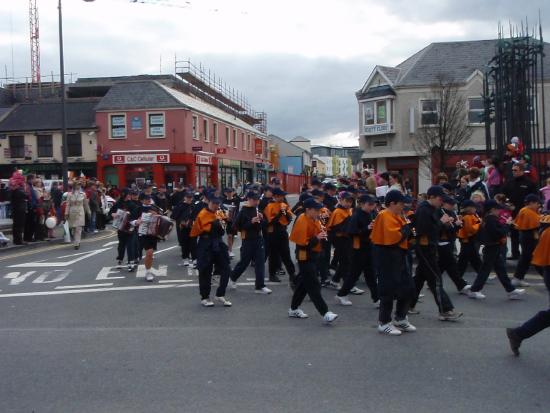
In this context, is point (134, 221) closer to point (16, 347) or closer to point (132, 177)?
point (16, 347)

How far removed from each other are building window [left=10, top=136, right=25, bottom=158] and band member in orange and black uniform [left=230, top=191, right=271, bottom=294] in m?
35.3

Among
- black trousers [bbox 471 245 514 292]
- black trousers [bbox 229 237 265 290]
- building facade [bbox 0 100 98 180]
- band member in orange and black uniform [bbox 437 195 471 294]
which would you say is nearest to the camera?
band member in orange and black uniform [bbox 437 195 471 294]

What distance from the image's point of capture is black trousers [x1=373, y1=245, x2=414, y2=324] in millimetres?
7218

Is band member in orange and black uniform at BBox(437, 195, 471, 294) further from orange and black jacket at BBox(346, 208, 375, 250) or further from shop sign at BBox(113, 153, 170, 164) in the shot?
shop sign at BBox(113, 153, 170, 164)

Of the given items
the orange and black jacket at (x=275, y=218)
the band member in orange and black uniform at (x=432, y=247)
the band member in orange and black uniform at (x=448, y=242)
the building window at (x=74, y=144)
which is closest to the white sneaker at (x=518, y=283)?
the band member in orange and black uniform at (x=448, y=242)

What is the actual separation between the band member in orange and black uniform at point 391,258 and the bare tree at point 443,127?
67.2ft

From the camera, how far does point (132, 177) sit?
39906 millimetres

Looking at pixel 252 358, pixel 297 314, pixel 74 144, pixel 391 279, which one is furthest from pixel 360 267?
pixel 74 144

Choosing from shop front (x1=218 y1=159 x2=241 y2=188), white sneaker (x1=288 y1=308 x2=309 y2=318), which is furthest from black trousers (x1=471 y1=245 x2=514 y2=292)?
shop front (x1=218 y1=159 x2=241 y2=188)

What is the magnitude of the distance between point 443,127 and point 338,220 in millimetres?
19057

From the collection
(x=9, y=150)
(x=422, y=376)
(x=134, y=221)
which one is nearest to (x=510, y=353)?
(x=422, y=376)

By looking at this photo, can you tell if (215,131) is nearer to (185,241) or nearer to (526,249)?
(185,241)

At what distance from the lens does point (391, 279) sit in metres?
7.20

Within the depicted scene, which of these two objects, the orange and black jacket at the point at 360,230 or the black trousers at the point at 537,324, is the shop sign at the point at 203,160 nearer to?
the orange and black jacket at the point at 360,230
